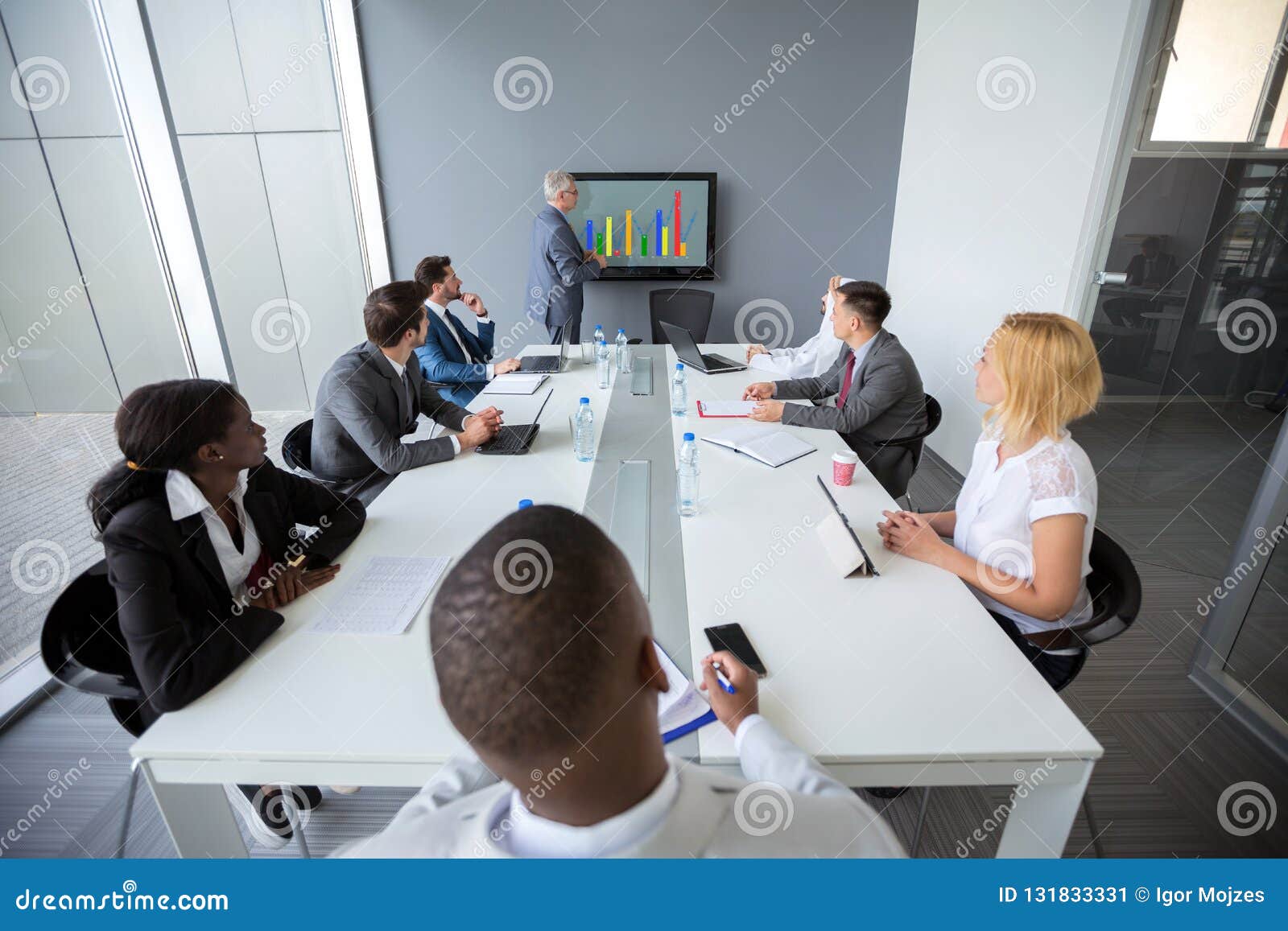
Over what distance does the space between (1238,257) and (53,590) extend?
16.5 feet

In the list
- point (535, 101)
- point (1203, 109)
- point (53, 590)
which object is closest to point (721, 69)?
point (535, 101)

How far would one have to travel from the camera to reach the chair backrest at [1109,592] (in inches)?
59.3

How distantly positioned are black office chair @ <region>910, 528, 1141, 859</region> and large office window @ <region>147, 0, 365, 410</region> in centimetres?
431

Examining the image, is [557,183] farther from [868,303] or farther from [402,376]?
[868,303]

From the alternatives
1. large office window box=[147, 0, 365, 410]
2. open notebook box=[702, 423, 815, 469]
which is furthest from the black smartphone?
large office window box=[147, 0, 365, 410]

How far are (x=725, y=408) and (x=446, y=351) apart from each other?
1.61 meters

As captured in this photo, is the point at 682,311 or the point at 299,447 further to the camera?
the point at 682,311

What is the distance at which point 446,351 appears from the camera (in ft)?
11.9

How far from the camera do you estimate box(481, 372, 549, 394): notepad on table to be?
3.30 m

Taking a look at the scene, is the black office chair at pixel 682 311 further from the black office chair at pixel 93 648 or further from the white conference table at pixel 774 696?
the black office chair at pixel 93 648

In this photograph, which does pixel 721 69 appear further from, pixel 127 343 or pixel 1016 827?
pixel 1016 827

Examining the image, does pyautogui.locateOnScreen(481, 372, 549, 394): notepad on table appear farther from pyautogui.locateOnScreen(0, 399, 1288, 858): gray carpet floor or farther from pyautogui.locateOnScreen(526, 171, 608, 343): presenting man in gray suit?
pyautogui.locateOnScreen(0, 399, 1288, 858): gray carpet floor

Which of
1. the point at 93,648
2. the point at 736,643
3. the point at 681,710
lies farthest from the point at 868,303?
the point at 93,648

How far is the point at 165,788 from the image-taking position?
127 centimetres
